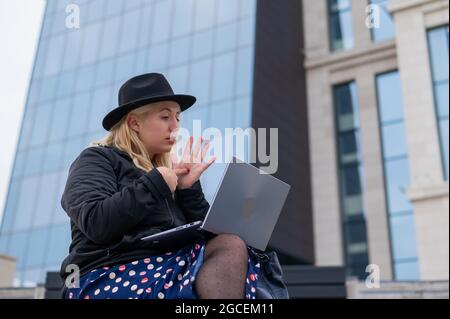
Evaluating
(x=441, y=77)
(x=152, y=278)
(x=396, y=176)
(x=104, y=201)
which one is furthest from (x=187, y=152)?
(x=396, y=176)

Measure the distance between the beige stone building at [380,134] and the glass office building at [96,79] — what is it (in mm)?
4917

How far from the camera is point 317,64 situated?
26.7 m

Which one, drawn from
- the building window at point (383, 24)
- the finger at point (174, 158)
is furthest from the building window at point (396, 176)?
the finger at point (174, 158)

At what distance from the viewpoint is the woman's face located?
285 centimetres

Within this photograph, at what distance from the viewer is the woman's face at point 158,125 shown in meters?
2.85

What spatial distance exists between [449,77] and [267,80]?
22.1ft

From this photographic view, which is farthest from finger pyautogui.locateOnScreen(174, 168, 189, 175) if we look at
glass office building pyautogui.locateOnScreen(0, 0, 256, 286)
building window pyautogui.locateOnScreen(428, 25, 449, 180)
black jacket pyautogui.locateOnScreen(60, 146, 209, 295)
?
glass office building pyautogui.locateOnScreen(0, 0, 256, 286)

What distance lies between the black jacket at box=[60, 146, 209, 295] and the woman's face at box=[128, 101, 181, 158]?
0.21 m

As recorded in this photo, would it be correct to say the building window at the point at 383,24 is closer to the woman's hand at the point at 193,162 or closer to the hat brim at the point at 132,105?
the hat brim at the point at 132,105

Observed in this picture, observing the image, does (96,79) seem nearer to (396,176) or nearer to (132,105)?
(396,176)

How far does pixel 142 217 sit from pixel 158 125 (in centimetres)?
61

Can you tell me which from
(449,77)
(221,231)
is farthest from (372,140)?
(221,231)

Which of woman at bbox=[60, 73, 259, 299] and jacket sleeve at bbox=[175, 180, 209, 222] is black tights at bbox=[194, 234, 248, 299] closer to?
woman at bbox=[60, 73, 259, 299]
